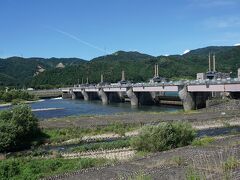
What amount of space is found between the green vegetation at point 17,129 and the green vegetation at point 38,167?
10.4 meters

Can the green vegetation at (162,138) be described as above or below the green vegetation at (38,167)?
above

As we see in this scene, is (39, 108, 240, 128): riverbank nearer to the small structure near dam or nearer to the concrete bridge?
the concrete bridge

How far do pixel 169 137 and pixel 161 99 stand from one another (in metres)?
76.1

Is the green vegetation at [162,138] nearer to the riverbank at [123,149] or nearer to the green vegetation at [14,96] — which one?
the riverbank at [123,149]

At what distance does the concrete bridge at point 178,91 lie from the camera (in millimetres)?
67750

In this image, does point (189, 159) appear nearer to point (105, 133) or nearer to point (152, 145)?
→ point (152, 145)

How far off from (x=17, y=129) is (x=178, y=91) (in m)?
44.7

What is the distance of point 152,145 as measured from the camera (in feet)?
96.5

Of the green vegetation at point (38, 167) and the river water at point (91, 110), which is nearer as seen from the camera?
the green vegetation at point (38, 167)

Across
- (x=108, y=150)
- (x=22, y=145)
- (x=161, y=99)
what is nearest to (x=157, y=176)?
(x=108, y=150)

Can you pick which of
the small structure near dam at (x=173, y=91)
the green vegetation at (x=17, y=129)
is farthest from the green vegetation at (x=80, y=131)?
the small structure near dam at (x=173, y=91)

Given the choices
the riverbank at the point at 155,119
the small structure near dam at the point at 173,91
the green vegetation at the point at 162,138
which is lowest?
the riverbank at the point at 155,119

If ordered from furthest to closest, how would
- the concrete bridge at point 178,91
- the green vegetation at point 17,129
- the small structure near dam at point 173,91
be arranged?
the small structure near dam at point 173,91 → the concrete bridge at point 178,91 → the green vegetation at point 17,129

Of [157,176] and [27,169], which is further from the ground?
[157,176]
